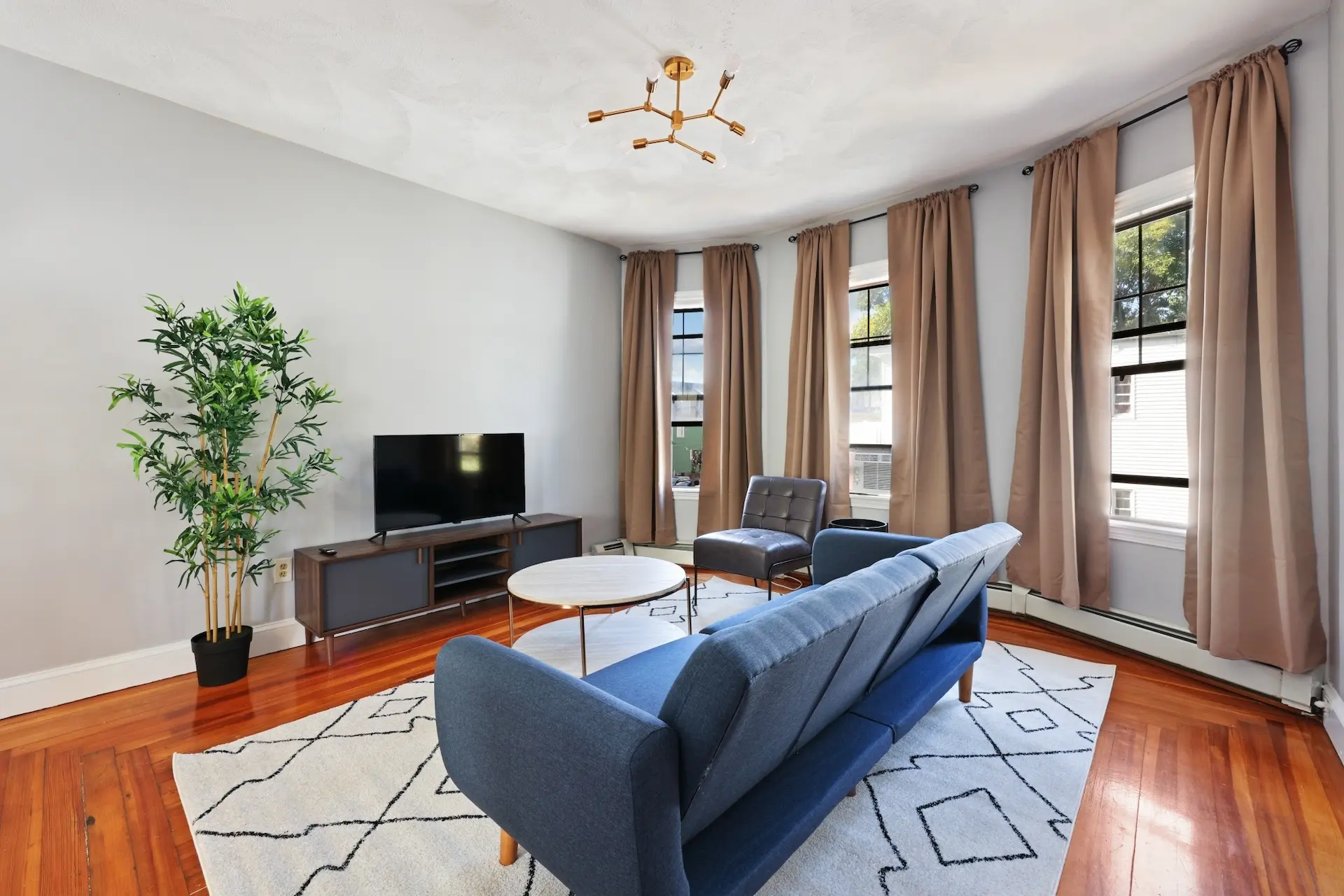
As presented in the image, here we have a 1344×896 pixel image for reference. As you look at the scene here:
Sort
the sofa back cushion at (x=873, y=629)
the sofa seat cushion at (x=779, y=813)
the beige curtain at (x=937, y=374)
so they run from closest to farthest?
the sofa seat cushion at (x=779, y=813)
the sofa back cushion at (x=873, y=629)
the beige curtain at (x=937, y=374)

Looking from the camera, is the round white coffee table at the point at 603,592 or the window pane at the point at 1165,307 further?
the window pane at the point at 1165,307

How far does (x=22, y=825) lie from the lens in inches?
69.2

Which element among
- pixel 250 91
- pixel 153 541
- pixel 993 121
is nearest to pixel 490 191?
pixel 250 91

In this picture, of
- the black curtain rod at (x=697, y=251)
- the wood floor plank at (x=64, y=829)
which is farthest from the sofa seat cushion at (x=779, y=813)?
the black curtain rod at (x=697, y=251)

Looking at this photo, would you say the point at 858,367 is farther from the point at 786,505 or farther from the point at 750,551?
the point at 750,551

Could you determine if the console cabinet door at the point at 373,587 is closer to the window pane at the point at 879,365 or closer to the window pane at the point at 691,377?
the window pane at the point at 691,377

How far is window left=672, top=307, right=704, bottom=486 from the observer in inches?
204

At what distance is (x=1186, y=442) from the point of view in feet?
9.11

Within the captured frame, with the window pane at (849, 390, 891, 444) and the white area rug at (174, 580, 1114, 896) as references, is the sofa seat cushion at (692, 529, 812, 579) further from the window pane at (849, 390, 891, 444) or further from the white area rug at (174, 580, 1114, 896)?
the white area rug at (174, 580, 1114, 896)

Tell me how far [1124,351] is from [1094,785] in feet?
7.47

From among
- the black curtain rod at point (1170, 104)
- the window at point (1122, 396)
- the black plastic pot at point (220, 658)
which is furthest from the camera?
the window at point (1122, 396)

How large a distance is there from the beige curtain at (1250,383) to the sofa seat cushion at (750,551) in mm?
1874

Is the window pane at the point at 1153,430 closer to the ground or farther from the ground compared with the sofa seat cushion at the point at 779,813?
farther from the ground

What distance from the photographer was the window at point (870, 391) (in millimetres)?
4328
